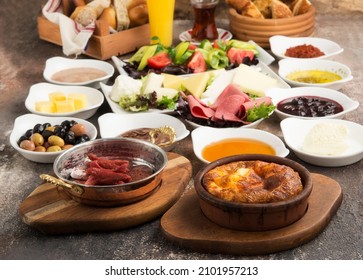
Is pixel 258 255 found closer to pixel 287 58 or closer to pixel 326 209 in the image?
pixel 326 209

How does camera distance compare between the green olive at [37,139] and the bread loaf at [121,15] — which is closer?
the green olive at [37,139]

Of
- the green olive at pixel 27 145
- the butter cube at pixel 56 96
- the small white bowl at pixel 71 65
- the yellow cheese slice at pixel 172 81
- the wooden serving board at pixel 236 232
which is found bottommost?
the small white bowl at pixel 71 65

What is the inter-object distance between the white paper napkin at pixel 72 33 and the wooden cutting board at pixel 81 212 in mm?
1472

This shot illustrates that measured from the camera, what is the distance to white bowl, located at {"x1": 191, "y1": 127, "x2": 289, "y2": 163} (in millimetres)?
2340

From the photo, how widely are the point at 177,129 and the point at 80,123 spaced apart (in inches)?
14.6

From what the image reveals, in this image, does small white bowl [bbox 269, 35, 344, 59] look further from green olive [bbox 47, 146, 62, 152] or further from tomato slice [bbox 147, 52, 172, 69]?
green olive [bbox 47, 146, 62, 152]

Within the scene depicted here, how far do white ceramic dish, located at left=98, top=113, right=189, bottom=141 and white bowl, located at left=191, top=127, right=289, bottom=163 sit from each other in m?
0.14

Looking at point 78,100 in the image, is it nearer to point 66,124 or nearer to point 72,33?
point 66,124

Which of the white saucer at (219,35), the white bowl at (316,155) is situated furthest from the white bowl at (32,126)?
the white saucer at (219,35)

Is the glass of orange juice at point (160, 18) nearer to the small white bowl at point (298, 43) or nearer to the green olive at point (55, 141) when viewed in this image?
the small white bowl at point (298, 43)

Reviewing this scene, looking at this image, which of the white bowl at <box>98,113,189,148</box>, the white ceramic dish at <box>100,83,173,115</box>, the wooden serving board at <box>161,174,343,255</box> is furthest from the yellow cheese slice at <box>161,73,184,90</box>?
the wooden serving board at <box>161,174,343,255</box>

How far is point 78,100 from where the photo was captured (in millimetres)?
2744

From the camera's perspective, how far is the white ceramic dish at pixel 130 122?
253 cm

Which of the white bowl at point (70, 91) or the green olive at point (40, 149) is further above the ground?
the green olive at point (40, 149)
